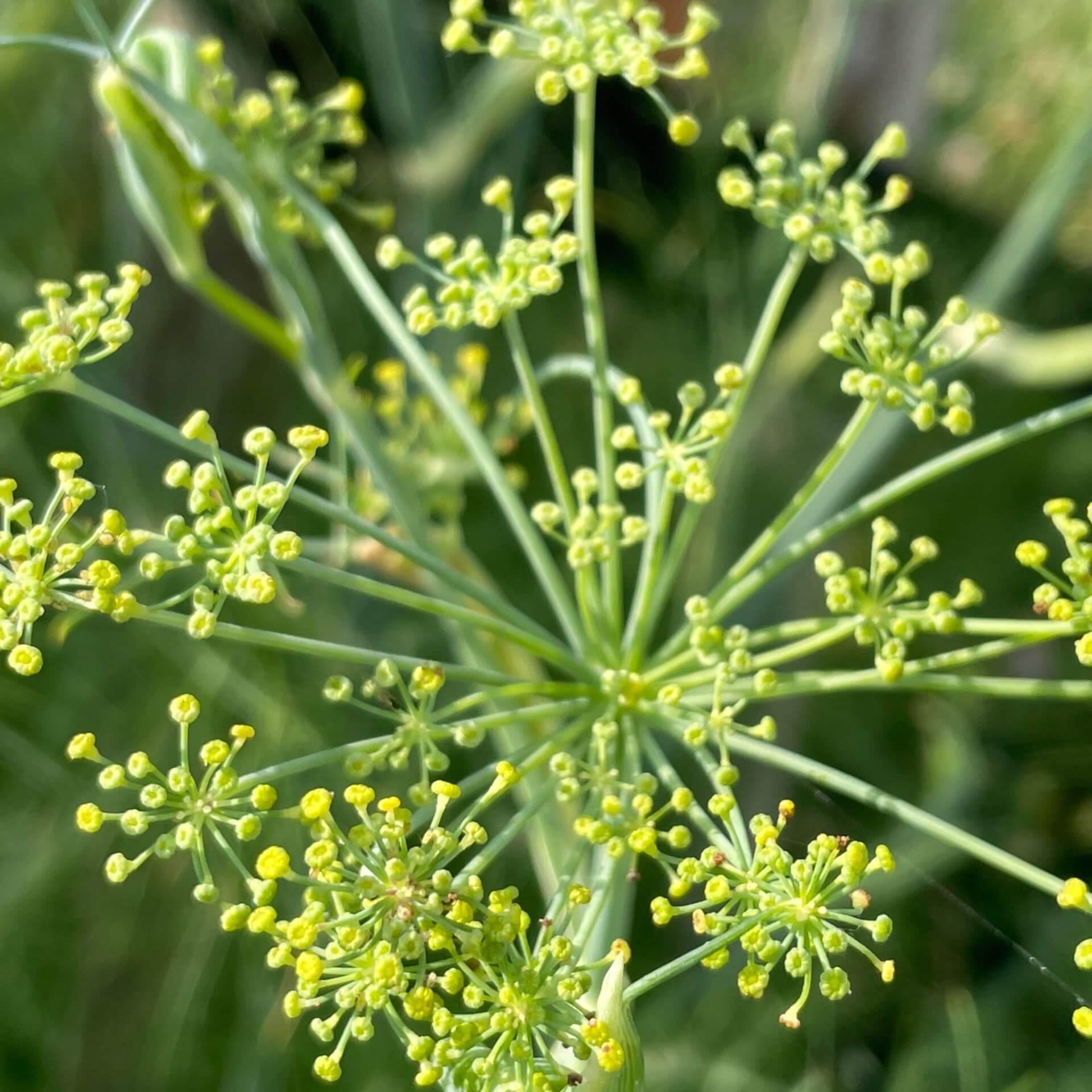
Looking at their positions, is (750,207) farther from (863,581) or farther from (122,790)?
(122,790)

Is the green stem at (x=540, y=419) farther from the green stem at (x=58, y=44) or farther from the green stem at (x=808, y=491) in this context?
the green stem at (x=58, y=44)

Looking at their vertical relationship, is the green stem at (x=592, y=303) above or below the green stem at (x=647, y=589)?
above

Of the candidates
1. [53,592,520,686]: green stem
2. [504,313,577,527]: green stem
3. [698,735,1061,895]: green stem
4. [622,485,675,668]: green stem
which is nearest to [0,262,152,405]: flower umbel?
[53,592,520,686]: green stem

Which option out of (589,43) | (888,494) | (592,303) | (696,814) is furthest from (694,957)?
(589,43)

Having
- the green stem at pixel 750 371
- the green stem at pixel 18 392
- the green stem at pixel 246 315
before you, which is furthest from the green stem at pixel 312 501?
the green stem at pixel 246 315

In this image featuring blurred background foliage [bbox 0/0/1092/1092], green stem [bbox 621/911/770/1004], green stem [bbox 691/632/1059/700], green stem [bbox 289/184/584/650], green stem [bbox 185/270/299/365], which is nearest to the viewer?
green stem [bbox 621/911/770/1004]

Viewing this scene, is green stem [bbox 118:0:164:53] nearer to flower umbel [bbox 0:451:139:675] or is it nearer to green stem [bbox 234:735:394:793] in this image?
flower umbel [bbox 0:451:139:675]
